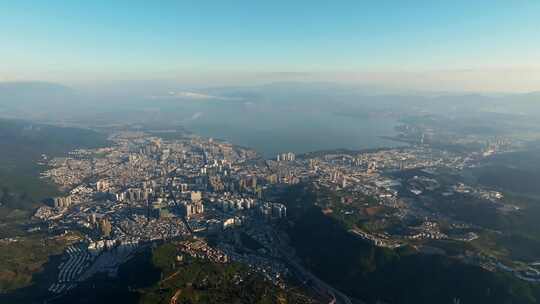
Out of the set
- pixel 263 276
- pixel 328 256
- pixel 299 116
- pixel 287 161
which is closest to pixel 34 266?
pixel 263 276

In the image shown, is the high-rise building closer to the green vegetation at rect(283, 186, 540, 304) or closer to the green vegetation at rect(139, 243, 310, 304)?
the green vegetation at rect(139, 243, 310, 304)

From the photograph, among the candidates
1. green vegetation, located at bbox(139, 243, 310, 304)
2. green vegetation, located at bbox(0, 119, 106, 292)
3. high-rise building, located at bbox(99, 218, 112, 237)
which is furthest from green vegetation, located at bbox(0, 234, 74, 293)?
green vegetation, located at bbox(139, 243, 310, 304)

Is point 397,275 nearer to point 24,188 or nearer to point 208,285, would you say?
point 208,285

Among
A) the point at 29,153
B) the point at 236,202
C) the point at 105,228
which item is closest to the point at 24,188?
the point at 105,228

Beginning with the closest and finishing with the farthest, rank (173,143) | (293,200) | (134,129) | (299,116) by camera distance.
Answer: (293,200) → (173,143) → (134,129) → (299,116)

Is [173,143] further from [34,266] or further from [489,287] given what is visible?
[489,287]

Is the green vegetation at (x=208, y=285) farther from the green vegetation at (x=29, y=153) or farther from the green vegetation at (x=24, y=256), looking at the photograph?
the green vegetation at (x=29, y=153)

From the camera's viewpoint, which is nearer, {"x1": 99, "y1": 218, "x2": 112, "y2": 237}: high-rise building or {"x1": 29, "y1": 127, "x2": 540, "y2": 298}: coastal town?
{"x1": 29, "y1": 127, "x2": 540, "y2": 298}: coastal town

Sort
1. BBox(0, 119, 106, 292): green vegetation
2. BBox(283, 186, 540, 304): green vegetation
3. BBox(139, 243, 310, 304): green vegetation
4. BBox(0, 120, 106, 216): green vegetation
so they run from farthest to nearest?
1. BBox(0, 120, 106, 216): green vegetation
2. BBox(0, 119, 106, 292): green vegetation
3. BBox(283, 186, 540, 304): green vegetation
4. BBox(139, 243, 310, 304): green vegetation

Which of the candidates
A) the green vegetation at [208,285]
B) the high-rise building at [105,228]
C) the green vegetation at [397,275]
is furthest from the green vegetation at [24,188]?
the green vegetation at [397,275]
